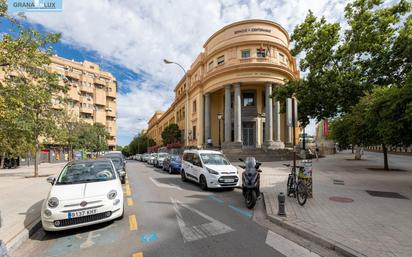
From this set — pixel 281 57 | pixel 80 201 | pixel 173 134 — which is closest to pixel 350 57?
pixel 281 57

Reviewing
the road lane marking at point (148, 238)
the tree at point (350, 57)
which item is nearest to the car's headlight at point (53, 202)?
the road lane marking at point (148, 238)

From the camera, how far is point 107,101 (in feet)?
228

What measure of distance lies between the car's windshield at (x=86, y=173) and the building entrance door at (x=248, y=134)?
A: 26334 millimetres

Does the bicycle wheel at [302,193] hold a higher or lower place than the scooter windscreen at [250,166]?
lower

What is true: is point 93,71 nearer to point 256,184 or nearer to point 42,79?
point 42,79

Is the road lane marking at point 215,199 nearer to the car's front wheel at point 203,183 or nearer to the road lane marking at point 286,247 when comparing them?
the car's front wheel at point 203,183

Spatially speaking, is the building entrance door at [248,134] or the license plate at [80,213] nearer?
the license plate at [80,213]

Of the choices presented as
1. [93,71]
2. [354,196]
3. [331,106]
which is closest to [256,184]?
[354,196]

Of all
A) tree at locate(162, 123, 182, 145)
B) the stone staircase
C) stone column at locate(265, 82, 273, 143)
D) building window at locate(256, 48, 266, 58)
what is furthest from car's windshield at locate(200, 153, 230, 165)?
tree at locate(162, 123, 182, 145)

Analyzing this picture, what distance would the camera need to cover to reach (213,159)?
37.4 feet

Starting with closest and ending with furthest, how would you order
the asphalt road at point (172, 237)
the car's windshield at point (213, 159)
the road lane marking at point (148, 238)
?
1. the asphalt road at point (172, 237)
2. the road lane marking at point (148, 238)
3. the car's windshield at point (213, 159)

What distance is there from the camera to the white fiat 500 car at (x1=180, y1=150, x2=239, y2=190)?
9.84 metres

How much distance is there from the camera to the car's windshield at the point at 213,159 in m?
11.1

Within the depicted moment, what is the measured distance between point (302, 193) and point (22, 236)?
23.3 ft
